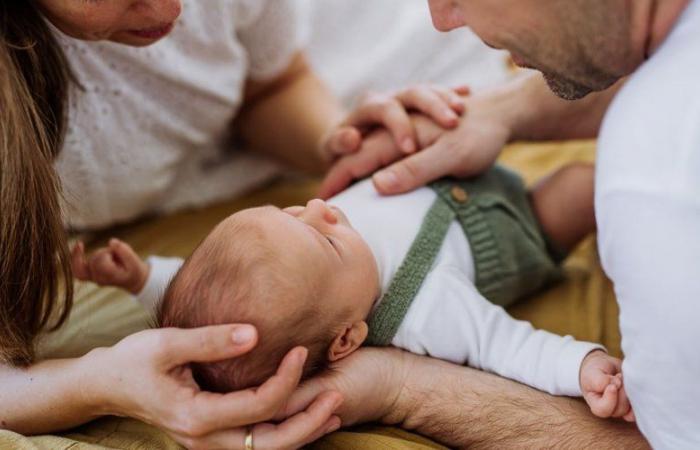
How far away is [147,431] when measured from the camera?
1.16m

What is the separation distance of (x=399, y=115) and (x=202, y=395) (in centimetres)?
65

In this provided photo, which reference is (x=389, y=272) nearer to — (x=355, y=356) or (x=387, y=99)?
(x=355, y=356)

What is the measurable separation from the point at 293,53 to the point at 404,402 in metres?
0.96

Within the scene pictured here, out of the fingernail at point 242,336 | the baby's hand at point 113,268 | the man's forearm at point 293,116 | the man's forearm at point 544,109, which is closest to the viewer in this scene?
the fingernail at point 242,336

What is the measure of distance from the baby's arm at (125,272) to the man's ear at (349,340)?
38 centimetres

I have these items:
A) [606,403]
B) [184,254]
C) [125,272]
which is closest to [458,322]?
[606,403]

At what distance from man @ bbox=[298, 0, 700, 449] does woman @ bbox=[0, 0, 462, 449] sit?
16 cm

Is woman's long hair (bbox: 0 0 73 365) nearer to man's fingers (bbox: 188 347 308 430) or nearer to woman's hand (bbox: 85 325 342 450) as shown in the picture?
woman's hand (bbox: 85 325 342 450)

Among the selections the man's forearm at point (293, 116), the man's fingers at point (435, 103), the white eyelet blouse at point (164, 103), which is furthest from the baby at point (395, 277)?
the man's forearm at point (293, 116)

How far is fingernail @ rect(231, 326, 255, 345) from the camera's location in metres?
0.97

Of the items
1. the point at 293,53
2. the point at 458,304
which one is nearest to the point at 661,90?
the point at 458,304

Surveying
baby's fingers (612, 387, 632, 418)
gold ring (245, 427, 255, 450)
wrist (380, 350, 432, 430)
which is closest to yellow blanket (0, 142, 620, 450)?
wrist (380, 350, 432, 430)

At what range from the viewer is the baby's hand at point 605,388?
3.44 feet

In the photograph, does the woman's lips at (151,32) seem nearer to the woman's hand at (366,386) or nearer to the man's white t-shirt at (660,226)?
the woman's hand at (366,386)
